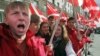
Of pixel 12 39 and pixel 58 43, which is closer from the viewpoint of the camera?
pixel 12 39

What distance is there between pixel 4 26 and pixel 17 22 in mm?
155

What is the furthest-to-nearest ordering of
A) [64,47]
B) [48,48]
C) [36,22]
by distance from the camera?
[64,47] < [36,22] < [48,48]

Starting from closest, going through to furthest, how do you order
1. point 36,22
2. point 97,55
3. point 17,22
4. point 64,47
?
1. point 17,22
2. point 36,22
3. point 64,47
4. point 97,55

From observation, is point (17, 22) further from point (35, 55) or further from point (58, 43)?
point (58, 43)

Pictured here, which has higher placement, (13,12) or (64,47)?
(13,12)

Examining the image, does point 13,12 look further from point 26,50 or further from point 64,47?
point 64,47

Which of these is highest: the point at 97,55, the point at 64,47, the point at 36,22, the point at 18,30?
the point at 18,30

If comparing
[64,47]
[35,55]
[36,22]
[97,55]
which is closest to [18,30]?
[35,55]

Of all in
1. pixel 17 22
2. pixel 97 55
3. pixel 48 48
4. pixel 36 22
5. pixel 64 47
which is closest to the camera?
pixel 17 22

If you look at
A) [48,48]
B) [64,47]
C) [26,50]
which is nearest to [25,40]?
[26,50]

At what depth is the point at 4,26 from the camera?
146 inches

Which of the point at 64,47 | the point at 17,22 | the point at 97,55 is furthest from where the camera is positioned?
the point at 97,55

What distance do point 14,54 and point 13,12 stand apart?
37 cm

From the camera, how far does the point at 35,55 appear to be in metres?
3.85
